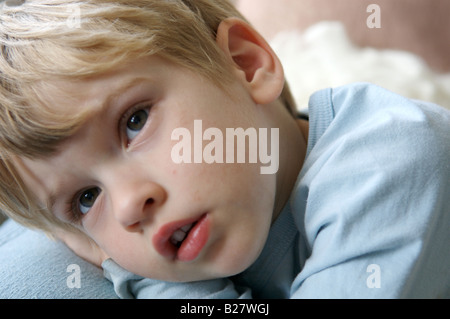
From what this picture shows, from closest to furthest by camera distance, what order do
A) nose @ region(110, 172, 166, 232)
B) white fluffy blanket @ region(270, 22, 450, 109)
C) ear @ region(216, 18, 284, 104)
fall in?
nose @ region(110, 172, 166, 232) < ear @ region(216, 18, 284, 104) < white fluffy blanket @ region(270, 22, 450, 109)

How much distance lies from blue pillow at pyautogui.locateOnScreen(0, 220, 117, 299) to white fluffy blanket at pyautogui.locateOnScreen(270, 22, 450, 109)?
23.6 inches

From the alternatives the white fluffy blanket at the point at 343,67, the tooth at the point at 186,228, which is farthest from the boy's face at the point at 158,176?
the white fluffy blanket at the point at 343,67

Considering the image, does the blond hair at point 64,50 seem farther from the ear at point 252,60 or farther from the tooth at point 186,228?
the tooth at point 186,228

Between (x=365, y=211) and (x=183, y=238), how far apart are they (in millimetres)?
221

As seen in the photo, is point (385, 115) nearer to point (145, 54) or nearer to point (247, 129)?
point (247, 129)

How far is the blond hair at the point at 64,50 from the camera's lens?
65 centimetres

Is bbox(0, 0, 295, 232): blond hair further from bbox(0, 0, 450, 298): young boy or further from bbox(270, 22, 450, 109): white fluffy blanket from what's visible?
bbox(270, 22, 450, 109): white fluffy blanket

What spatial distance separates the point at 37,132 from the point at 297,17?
882 mm

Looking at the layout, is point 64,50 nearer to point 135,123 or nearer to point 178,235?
point 135,123

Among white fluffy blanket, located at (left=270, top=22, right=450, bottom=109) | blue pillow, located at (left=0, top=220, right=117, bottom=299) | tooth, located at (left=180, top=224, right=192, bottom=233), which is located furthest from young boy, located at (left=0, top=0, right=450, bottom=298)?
white fluffy blanket, located at (left=270, top=22, right=450, bottom=109)

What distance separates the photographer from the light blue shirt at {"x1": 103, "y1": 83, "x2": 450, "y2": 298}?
2.08 feet

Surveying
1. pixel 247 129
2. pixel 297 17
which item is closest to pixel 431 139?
pixel 247 129

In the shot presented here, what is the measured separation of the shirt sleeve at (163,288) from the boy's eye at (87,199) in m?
0.12

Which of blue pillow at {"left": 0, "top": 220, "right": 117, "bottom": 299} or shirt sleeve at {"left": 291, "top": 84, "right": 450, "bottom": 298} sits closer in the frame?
shirt sleeve at {"left": 291, "top": 84, "right": 450, "bottom": 298}
